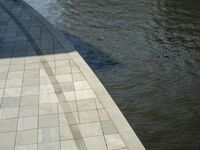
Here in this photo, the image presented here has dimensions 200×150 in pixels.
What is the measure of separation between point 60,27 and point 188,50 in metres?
6.77

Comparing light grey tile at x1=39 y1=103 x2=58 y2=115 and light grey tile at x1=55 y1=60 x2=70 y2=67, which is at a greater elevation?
light grey tile at x1=55 y1=60 x2=70 y2=67

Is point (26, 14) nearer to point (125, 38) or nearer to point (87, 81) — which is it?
point (125, 38)

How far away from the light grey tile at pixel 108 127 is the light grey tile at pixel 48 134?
117 cm

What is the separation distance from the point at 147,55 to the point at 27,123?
23.3 feet

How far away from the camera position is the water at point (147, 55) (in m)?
10.4

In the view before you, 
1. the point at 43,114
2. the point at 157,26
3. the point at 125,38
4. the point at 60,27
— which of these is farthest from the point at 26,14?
the point at 43,114

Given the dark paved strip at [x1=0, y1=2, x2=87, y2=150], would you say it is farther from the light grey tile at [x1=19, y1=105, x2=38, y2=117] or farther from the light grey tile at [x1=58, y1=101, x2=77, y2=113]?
the light grey tile at [x1=19, y1=105, x2=38, y2=117]

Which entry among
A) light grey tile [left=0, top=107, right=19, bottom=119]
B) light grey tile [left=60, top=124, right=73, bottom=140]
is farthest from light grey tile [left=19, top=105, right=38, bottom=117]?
light grey tile [left=60, top=124, right=73, bottom=140]

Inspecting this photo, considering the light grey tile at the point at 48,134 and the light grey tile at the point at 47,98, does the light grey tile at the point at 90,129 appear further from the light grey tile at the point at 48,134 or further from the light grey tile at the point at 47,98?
the light grey tile at the point at 47,98

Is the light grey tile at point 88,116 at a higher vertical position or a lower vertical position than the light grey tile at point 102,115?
lower

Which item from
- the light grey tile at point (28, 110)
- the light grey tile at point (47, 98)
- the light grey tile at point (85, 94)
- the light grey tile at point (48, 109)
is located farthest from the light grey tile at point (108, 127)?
the light grey tile at point (28, 110)

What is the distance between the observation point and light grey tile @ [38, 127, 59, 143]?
835 centimetres

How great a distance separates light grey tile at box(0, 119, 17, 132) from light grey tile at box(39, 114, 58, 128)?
676 mm

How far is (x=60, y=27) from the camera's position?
1798 cm
